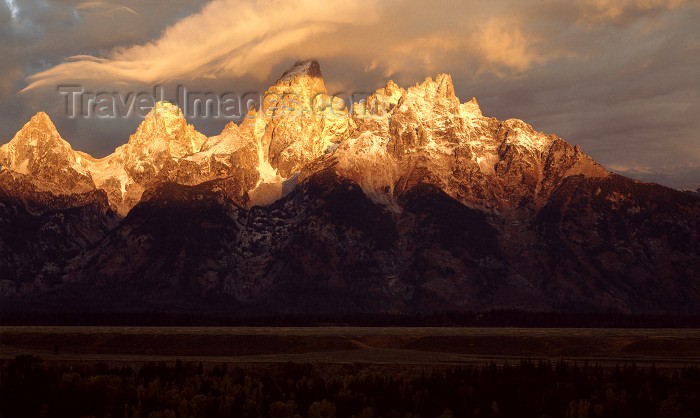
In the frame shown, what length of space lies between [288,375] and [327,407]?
2318 centimetres

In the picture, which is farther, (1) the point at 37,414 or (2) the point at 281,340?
(2) the point at 281,340

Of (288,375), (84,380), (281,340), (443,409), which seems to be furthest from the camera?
(281,340)

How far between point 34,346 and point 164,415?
11060 cm

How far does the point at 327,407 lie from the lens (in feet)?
357

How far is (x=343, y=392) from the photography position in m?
116

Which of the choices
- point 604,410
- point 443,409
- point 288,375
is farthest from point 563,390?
point 288,375

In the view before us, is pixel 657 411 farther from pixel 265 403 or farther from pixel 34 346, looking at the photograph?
pixel 34 346

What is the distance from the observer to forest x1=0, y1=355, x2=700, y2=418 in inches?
4301

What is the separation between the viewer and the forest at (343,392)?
10925 centimetres

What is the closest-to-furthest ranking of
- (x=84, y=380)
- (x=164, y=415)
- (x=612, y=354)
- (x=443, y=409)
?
(x=164, y=415) → (x=443, y=409) → (x=84, y=380) → (x=612, y=354)

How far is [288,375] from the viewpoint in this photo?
429ft

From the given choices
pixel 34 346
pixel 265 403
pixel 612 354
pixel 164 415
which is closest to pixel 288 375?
pixel 265 403

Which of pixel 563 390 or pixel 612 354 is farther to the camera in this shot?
pixel 612 354

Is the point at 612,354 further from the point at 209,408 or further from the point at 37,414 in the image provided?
the point at 37,414
